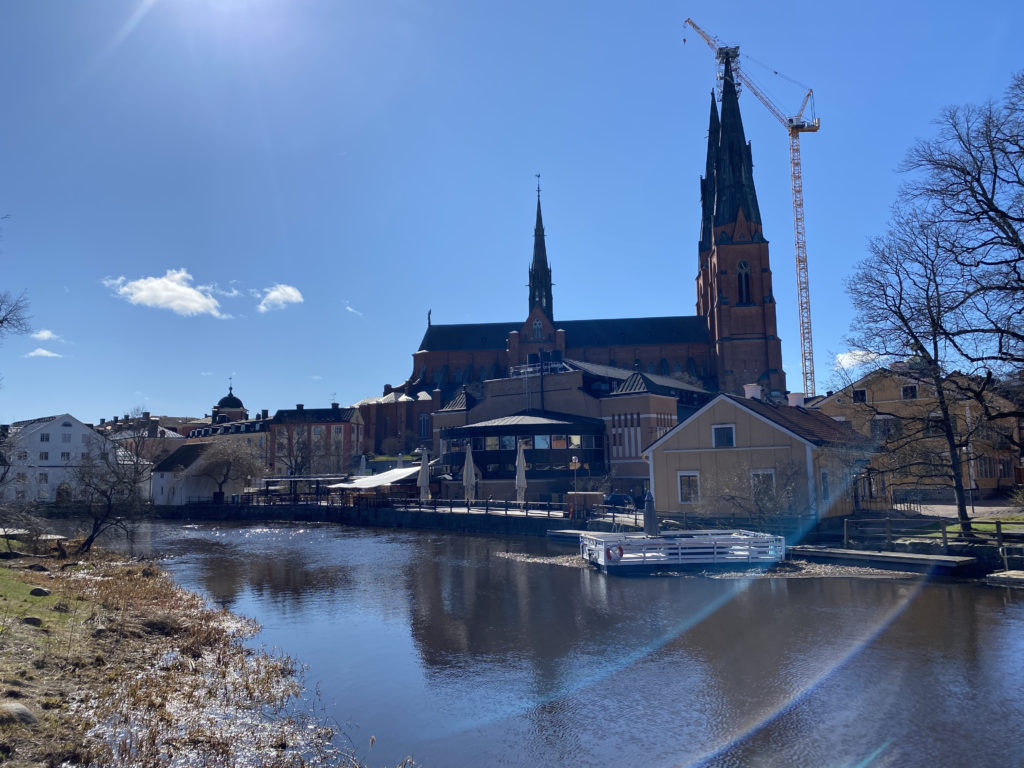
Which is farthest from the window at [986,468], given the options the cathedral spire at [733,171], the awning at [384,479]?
the cathedral spire at [733,171]

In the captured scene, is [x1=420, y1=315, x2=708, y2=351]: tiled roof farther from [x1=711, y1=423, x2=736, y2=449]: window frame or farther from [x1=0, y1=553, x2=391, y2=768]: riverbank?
[x1=0, y1=553, x2=391, y2=768]: riverbank

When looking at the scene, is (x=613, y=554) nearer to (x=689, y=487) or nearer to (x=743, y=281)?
(x=689, y=487)

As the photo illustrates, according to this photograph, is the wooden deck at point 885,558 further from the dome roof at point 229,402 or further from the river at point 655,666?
the dome roof at point 229,402

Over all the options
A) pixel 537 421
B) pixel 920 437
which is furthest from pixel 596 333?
pixel 920 437

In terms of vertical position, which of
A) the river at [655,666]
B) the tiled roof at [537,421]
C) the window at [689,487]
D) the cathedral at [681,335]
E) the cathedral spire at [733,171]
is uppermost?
the cathedral spire at [733,171]

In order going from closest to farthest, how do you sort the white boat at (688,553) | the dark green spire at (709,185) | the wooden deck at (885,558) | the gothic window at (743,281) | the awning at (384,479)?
the wooden deck at (885,558)
the white boat at (688,553)
the awning at (384,479)
the gothic window at (743,281)
the dark green spire at (709,185)

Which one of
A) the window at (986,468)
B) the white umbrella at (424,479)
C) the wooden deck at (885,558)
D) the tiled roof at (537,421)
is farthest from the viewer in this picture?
the tiled roof at (537,421)

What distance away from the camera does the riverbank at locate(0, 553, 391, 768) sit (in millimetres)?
9172

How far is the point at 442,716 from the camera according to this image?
454 inches

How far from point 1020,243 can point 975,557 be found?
9.40m

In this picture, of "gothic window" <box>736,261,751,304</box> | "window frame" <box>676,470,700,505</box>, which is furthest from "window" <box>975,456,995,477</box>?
"gothic window" <box>736,261,751,304</box>

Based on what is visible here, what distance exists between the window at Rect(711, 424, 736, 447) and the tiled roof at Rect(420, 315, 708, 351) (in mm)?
65197

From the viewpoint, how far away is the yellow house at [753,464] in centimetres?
3008

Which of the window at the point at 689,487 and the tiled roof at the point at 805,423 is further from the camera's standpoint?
the window at the point at 689,487
